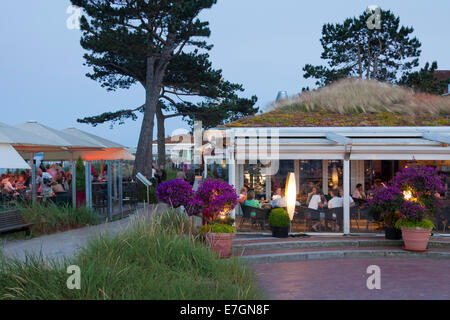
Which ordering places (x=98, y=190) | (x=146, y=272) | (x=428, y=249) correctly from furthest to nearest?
(x=98, y=190) → (x=428, y=249) → (x=146, y=272)

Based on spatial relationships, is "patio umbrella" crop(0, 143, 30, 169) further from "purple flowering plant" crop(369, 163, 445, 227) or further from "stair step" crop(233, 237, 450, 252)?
"purple flowering plant" crop(369, 163, 445, 227)

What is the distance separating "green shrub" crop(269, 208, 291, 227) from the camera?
32.1 feet

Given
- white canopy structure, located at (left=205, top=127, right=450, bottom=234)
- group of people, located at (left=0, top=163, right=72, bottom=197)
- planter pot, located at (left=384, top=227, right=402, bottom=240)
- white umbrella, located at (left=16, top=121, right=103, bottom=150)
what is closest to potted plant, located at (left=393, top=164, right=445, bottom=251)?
planter pot, located at (left=384, top=227, right=402, bottom=240)

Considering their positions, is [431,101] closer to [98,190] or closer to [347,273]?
[347,273]

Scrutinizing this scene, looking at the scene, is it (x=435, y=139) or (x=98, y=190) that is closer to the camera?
(x=435, y=139)

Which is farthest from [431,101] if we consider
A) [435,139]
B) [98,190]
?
[98,190]

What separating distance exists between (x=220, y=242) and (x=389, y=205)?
12.5ft

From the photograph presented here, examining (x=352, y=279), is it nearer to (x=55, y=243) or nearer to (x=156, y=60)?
(x=55, y=243)

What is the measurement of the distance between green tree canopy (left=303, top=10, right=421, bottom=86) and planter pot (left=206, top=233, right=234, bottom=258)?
82.7 feet

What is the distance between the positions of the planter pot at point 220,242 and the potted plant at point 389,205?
3343 mm

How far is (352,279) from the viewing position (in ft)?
23.0

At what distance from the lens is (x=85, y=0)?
62.0ft
